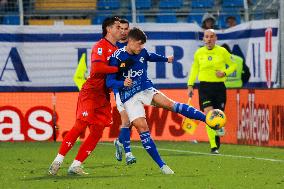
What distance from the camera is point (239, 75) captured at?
22.7 meters

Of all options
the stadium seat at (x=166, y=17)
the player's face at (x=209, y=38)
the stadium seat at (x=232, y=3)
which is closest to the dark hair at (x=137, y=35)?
the player's face at (x=209, y=38)

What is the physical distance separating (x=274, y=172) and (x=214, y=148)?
4595mm

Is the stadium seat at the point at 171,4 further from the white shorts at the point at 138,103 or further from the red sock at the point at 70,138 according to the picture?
the red sock at the point at 70,138

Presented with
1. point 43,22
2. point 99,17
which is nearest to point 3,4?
point 43,22

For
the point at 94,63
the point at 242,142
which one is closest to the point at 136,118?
the point at 94,63

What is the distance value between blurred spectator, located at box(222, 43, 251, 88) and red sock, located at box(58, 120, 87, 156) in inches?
381

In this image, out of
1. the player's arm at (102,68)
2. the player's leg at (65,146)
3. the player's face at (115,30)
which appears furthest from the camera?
A: the player's face at (115,30)

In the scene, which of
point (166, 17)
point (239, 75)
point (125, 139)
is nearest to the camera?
point (125, 139)

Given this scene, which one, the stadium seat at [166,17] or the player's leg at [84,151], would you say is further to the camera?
the stadium seat at [166,17]

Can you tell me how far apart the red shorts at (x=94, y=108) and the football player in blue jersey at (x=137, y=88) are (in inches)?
11.7

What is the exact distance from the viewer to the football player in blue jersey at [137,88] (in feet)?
42.9

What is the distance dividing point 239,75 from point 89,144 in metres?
9.96

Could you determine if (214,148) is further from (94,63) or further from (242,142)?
(94,63)

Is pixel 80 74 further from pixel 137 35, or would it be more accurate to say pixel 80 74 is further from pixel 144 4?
pixel 137 35
